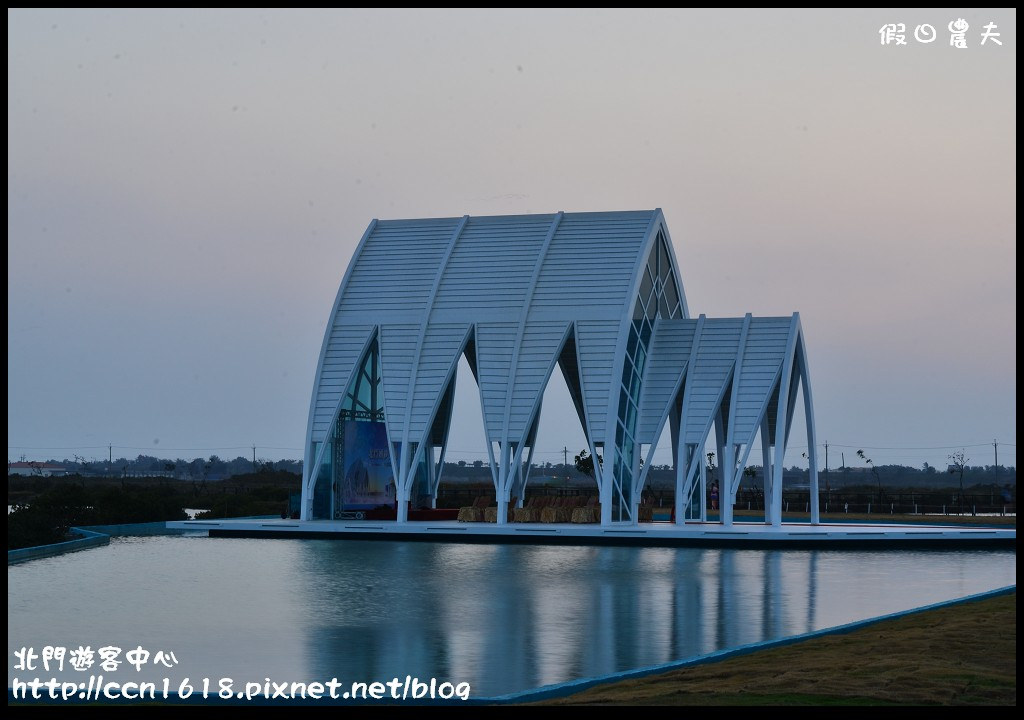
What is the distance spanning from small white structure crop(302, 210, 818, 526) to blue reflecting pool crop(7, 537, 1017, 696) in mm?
6713

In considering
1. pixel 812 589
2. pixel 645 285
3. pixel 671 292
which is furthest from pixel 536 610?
pixel 671 292

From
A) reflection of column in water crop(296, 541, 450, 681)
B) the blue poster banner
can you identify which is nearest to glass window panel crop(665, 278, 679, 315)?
the blue poster banner

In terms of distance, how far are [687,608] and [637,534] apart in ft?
55.4

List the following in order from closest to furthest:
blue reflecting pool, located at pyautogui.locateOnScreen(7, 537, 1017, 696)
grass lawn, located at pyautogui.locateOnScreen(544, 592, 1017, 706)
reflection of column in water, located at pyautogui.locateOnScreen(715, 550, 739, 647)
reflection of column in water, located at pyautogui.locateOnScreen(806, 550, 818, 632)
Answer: grass lawn, located at pyautogui.locateOnScreen(544, 592, 1017, 706) < blue reflecting pool, located at pyautogui.locateOnScreen(7, 537, 1017, 696) < reflection of column in water, located at pyautogui.locateOnScreen(715, 550, 739, 647) < reflection of column in water, located at pyautogui.locateOnScreen(806, 550, 818, 632)

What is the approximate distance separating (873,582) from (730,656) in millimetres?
12663

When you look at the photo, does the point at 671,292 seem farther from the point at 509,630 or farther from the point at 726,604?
the point at 509,630

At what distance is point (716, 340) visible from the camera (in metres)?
46.0

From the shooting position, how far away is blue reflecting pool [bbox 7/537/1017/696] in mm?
17578

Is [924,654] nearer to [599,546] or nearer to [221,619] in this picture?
[221,619]

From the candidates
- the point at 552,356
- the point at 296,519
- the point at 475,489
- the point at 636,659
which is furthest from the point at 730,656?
the point at 475,489

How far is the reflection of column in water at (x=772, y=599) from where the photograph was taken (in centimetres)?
2053

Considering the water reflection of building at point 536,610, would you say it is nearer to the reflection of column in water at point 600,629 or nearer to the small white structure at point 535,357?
the reflection of column in water at point 600,629

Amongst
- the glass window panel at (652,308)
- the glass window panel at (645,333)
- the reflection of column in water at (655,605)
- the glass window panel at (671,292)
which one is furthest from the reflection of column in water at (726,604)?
the glass window panel at (671,292)

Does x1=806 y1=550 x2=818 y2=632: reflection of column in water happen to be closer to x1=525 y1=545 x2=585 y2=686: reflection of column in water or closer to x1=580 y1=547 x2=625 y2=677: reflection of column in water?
x1=580 y1=547 x2=625 y2=677: reflection of column in water
